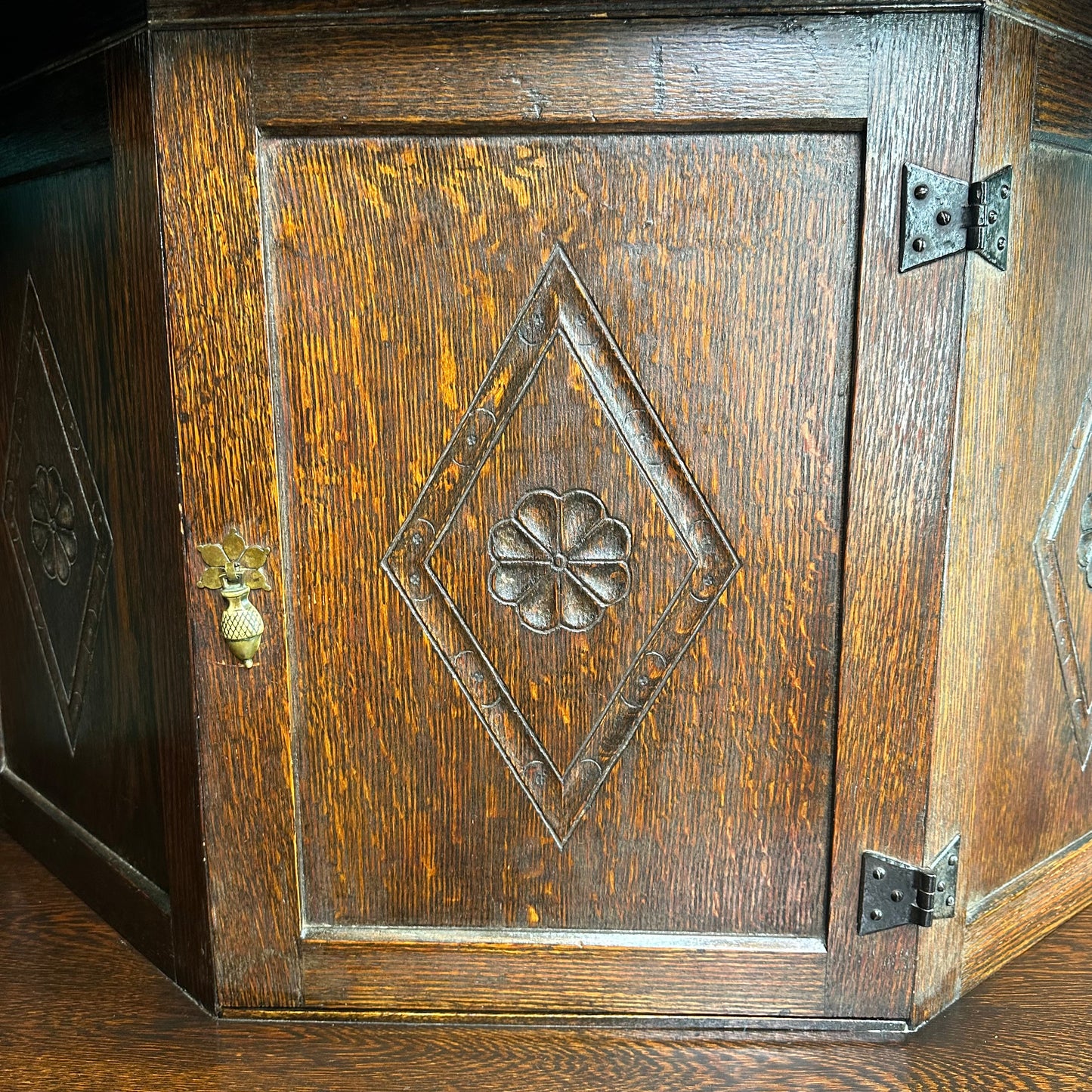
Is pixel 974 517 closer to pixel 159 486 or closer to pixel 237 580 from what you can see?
pixel 237 580

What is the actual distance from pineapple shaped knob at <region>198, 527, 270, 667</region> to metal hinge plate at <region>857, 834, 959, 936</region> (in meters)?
0.85

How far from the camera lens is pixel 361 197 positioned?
1211mm

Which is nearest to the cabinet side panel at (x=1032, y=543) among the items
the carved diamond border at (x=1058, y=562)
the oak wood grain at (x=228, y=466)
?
the carved diamond border at (x=1058, y=562)

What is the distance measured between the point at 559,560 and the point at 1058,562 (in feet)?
2.45

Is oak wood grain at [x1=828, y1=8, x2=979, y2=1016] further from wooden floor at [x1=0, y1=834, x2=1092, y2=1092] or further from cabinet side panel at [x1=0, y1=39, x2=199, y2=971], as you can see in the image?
cabinet side panel at [x1=0, y1=39, x2=199, y2=971]

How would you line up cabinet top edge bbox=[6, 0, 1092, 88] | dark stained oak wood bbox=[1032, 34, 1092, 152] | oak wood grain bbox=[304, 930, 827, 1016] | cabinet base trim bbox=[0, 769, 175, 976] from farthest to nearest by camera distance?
cabinet base trim bbox=[0, 769, 175, 976] < oak wood grain bbox=[304, 930, 827, 1016] < dark stained oak wood bbox=[1032, 34, 1092, 152] < cabinet top edge bbox=[6, 0, 1092, 88]

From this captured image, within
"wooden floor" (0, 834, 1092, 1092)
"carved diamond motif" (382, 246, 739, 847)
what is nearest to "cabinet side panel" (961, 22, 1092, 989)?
"wooden floor" (0, 834, 1092, 1092)

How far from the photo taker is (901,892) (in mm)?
1314

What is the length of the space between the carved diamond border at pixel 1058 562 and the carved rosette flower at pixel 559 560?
2.02 ft

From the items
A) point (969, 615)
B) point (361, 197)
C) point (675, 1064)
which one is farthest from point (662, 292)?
point (675, 1064)

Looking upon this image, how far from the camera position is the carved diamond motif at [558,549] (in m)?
1.24

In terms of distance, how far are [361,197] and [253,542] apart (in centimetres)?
45

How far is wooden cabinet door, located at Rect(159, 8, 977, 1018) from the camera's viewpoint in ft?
3.84

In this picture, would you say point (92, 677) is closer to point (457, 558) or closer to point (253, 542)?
point (253, 542)
